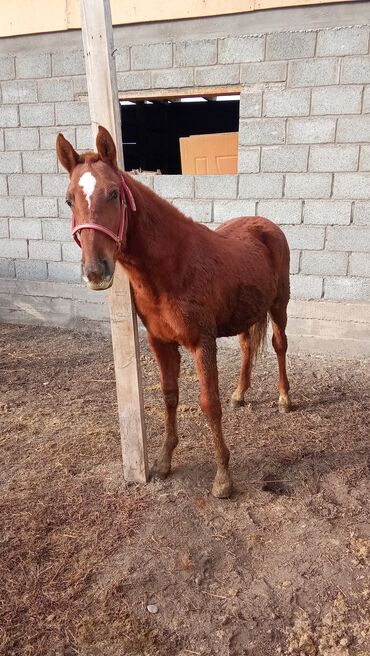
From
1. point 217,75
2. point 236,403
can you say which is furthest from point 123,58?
point 236,403

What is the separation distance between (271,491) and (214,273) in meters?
1.31

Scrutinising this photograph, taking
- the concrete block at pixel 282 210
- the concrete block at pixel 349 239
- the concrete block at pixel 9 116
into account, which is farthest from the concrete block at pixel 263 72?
the concrete block at pixel 9 116

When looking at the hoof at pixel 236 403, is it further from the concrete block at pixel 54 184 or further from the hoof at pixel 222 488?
the concrete block at pixel 54 184

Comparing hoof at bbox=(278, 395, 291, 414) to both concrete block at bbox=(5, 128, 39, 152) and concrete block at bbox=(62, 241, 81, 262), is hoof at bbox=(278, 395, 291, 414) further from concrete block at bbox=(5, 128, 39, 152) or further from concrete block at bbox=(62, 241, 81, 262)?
concrete block at bbox=(5, 128, 39, 152)

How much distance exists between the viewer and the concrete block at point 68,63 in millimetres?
5172

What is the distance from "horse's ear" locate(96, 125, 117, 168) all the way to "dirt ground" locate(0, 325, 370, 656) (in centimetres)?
179

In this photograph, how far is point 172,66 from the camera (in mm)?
4855

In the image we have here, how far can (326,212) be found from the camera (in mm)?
4691

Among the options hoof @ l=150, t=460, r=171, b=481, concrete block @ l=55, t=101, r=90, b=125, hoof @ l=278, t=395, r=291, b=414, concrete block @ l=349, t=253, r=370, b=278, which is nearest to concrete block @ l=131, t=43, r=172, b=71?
concrete block @ l=55, t=101, r=90, b=125

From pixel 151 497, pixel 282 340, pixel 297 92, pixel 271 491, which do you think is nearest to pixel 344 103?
pixel 297 92

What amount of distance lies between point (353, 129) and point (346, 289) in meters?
1.47

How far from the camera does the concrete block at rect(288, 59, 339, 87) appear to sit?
172 inches

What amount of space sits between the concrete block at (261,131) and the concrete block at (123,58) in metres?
1.37

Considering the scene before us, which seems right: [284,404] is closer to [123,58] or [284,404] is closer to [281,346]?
[281,346]
